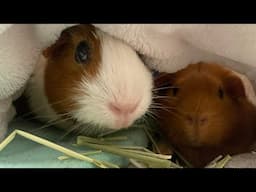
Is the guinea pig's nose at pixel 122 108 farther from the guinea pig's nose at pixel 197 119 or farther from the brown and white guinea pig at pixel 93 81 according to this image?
the guinea pig's nose at pixel 197 119

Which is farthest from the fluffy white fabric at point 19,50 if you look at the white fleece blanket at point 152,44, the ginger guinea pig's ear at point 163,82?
the ginger guinea pig's ear at point 163,82

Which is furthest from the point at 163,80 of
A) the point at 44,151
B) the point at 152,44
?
A: the point at 44,151

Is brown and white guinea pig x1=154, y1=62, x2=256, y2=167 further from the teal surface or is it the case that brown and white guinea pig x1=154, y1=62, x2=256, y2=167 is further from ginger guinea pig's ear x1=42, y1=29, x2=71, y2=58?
ginger guinea pig's ear x1=42, y1=29, x2=71, y2=58

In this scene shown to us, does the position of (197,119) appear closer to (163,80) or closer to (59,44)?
(163,80)

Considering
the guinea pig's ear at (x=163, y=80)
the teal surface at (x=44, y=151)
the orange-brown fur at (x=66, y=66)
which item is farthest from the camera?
the guinea pig's ear at (x=163, y=80)

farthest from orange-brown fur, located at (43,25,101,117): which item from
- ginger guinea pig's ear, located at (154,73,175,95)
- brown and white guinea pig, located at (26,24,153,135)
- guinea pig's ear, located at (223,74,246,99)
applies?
guinea pig's ear, located at (223,74,246,99)

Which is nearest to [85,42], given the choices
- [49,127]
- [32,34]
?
[32,34]
